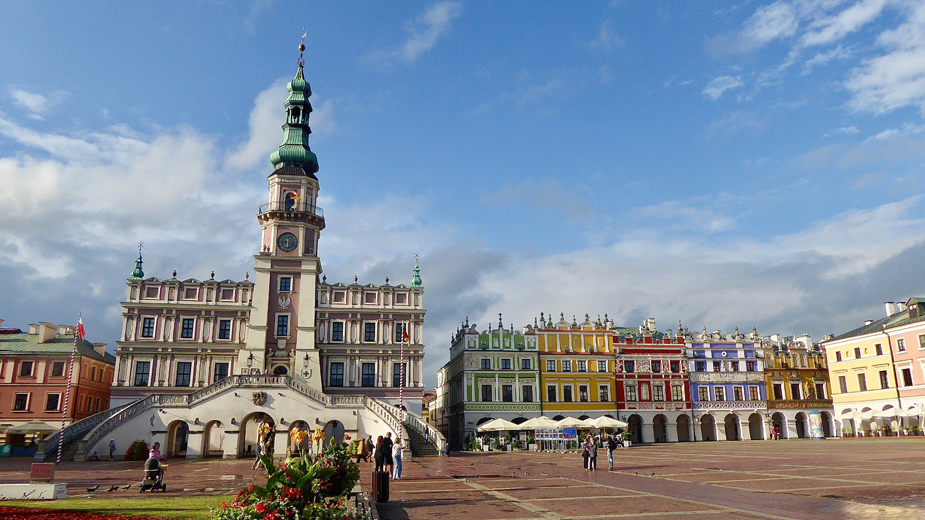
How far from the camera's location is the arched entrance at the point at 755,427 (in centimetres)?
7008

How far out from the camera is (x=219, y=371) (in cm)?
5391

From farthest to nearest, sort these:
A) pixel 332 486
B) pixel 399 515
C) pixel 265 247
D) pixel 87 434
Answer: pixel 265 247, pixel 87 434, pixel 399 515, pixel 332 486

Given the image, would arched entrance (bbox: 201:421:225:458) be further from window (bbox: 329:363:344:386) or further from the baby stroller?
the baby stroller

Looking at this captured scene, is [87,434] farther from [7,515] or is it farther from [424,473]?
[7,515]

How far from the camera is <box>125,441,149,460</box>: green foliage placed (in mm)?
41812

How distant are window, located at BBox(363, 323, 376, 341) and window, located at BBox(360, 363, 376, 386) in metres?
2.23

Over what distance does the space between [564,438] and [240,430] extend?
24907 millimetres

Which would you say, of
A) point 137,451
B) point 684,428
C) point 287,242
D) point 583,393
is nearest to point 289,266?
point 287,242

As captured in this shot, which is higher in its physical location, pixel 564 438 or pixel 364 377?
pixel 364 377

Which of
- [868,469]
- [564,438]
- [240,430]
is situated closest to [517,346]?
[564,438]

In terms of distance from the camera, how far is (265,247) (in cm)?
5606

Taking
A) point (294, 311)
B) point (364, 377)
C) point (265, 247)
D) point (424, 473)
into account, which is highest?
point (265, 247)

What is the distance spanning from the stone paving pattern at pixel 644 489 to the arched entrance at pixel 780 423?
4343cm

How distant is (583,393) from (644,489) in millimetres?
46592
